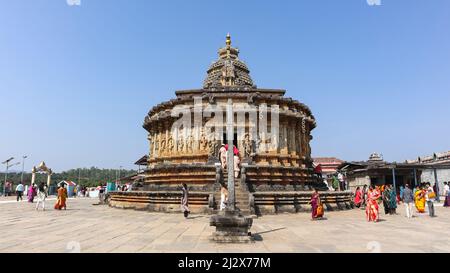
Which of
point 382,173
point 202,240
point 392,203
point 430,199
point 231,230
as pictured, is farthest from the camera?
point 382,173

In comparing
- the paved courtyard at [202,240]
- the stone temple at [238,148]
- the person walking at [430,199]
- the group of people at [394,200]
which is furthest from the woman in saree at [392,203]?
the paved courtyard at [202,240]

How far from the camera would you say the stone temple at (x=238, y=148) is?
1677 cm

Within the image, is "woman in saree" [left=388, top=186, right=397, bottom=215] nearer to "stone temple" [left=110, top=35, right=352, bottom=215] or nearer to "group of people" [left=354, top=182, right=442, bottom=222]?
"group of people" [left=354, top=182, right=442, bottom=222]

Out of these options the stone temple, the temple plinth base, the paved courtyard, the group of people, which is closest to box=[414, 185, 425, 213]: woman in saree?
the group of people

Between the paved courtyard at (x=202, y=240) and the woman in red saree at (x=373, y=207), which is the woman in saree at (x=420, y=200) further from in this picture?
the paved courtyard at (x=202, y=240)

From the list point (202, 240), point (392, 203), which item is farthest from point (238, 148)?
point (202, 240)

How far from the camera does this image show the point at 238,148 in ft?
59.8

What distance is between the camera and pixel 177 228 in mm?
9508

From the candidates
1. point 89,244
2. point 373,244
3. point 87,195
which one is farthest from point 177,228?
point 87,195

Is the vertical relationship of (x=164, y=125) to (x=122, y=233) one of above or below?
above

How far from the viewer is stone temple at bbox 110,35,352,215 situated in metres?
16.8

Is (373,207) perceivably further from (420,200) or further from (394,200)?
(420,200)
